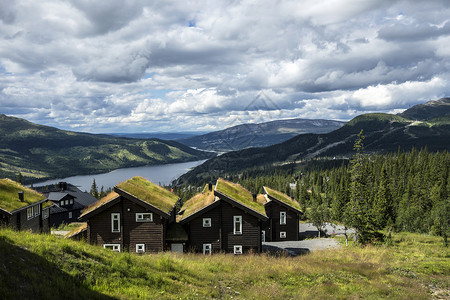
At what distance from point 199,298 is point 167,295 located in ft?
4.13

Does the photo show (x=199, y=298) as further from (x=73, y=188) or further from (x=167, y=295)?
(x=73, y=188)

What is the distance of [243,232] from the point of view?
29.8 m

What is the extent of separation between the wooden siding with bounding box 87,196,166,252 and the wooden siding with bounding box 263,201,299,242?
922 inches

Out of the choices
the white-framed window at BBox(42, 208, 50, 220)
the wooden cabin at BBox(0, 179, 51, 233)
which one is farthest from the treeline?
the white-framed window at BBox(42, 208, 50, 220)

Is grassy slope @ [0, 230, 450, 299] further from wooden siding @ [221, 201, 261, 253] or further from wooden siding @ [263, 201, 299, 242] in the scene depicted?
wooden siding @ [263, 201, 299, 242]

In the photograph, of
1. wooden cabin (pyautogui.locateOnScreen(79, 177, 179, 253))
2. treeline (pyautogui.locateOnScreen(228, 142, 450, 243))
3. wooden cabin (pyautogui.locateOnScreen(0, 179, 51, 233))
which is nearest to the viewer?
wooden cabin (pyautogui.locateOnScreen(79, 177, 179, 253))

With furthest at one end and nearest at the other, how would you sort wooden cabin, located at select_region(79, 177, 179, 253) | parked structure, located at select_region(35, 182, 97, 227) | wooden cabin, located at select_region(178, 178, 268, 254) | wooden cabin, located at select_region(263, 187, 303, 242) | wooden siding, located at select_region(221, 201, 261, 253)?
parked structure, located at select_region(35, 182, 97, 227) → wooden cabin, located at select_region(263, 187, 303, 242) → wooden siding, located at select_region(221, 201, 261, 253) → wooden cabin, located at select_region(178, 178, 268, 254) → wooden cabin, located at select_region(79, 177, 179, 253)

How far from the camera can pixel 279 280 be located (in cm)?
1524

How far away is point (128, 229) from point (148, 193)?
13.1ft

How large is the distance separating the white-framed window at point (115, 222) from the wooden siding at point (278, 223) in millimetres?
25802

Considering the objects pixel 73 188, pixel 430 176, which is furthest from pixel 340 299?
pixel 430 176

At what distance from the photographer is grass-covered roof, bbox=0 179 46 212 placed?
103 feet

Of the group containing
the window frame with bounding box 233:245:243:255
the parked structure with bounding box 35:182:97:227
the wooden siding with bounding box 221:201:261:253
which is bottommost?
the parked structure with bounding box 35:182:97:227

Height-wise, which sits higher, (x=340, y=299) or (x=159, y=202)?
(x=159, y=202)
